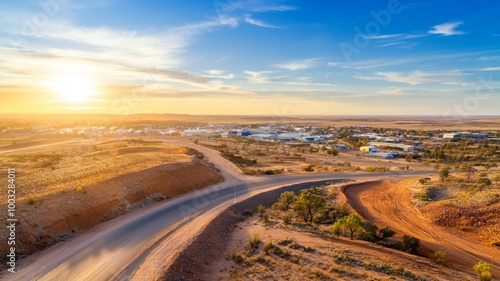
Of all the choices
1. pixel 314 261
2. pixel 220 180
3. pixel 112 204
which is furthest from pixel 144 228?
pixel 220 180

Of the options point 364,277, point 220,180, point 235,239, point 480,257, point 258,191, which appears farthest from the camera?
point 220,180

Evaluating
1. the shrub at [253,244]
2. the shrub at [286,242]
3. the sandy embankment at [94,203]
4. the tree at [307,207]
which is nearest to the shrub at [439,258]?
the shrub at [286,242]

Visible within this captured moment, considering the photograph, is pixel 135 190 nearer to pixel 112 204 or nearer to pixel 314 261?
pixel 112 204

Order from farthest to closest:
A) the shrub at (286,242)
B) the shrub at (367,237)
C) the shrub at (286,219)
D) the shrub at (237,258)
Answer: the shrub at (286,219), the shrub at (367,237), the shrub at (286,242), the shrub at (237,258)

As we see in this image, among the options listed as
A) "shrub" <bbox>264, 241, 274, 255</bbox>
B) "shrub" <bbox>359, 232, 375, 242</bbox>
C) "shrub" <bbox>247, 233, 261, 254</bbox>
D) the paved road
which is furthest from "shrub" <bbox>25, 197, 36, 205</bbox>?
"shrub" <bbox>359, 232, 375, 242</bbox>

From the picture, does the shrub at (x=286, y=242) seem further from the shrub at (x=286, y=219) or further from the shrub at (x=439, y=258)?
the shrub at (x=439, y=258)
